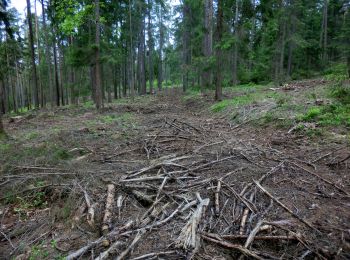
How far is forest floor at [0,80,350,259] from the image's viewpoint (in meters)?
3.00

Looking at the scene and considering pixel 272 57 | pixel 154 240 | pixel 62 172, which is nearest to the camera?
pixel 154 240

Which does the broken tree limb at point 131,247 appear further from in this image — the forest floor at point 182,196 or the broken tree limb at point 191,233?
the broken tree limb at point 191,233

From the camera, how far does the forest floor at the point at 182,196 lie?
3004 mm

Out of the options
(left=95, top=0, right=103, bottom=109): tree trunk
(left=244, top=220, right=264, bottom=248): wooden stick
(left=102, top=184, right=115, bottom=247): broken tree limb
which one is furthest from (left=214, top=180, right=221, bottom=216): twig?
(left=95, top=0, right=103, bottom=109): tree trunk

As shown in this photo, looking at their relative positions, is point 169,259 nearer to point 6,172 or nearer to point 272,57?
point 6,172

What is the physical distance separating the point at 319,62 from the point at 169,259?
2904 centimetres

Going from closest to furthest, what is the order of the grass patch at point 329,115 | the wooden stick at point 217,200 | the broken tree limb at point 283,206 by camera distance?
the broken tree limb at point 283,206, the wooden stick at point 217,200, the grass patch at point 329,115

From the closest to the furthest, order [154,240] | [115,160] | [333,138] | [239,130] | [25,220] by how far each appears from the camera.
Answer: [154,240] < [25,220] < [115,160] < [333,138] < [239,130]

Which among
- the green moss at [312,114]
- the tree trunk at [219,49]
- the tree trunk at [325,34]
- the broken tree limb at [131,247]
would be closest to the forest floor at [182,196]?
the broken tree limb at [131,247]

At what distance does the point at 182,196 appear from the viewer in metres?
4.01

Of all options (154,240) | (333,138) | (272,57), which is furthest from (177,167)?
→ (272,57)

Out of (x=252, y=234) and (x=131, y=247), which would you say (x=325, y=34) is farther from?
(x=131, y=247)

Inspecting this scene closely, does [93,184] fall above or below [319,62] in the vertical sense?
below

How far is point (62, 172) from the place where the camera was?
5.12 meters
